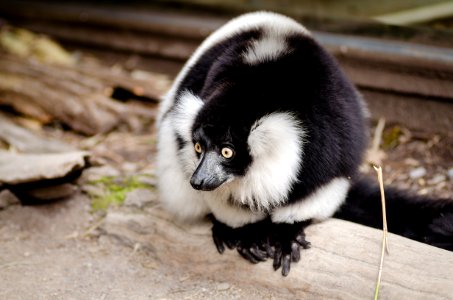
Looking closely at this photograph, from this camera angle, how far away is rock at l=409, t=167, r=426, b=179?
177 inches

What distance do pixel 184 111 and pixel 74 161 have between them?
1.36m

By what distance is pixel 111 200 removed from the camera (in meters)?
4.26

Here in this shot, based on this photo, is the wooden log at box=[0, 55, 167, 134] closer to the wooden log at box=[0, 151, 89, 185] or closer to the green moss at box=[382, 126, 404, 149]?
the wooden log at box=[0, 151, 89, 185]

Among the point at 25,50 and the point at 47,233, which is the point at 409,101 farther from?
the point at 25,50

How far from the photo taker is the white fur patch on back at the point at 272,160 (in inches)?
115

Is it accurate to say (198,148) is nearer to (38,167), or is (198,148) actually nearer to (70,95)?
(38,167)

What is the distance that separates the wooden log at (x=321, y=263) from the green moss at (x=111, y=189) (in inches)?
14.9

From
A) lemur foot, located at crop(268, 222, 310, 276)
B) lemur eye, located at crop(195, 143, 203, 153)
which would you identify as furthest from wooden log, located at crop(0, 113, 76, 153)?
lemur foot, located at crop(268, 222, 310, 276)

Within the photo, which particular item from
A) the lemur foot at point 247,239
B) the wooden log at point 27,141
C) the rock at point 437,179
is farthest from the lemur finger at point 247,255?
the wooden log at point 27,141

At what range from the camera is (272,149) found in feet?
9.68

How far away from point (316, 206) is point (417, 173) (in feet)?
5.31

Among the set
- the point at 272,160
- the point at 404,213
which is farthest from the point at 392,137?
the point at 272,160

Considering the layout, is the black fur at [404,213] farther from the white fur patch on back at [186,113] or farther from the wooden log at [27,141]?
the wooden log at [27,141]

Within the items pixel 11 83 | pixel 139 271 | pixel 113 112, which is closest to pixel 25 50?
pixel 11 83
